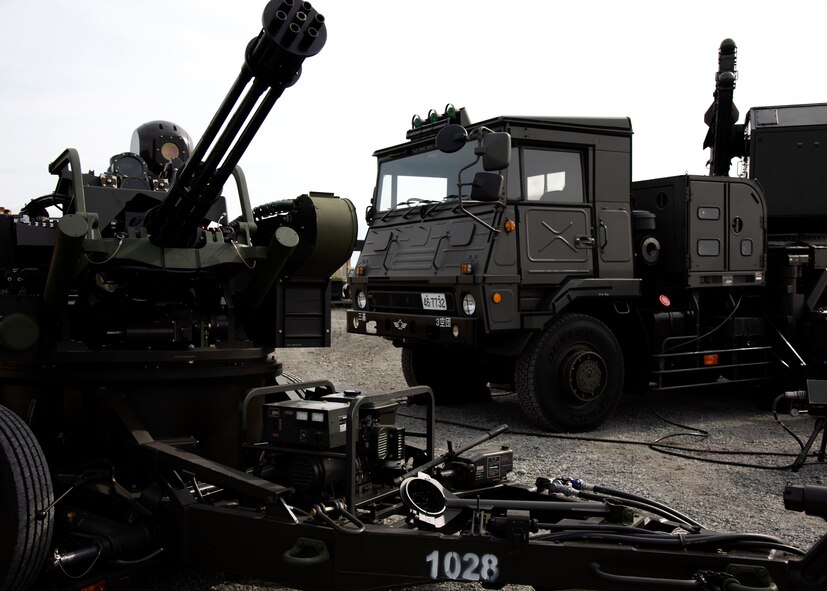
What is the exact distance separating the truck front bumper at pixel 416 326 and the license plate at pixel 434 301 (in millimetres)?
89

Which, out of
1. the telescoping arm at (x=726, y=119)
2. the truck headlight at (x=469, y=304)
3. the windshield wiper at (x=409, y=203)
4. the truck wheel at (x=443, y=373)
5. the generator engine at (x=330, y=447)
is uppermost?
the telescoping arm at (x=726, y=119)

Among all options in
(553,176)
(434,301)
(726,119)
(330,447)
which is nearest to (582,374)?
(434,301)

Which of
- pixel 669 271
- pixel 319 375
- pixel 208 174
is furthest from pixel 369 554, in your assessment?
pixel 319 375

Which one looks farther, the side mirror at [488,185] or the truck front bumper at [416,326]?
the truck front bumper at [416,326]

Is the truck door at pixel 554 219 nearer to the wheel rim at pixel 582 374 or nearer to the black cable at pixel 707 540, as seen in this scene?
the wheel rim at pixel 582 374

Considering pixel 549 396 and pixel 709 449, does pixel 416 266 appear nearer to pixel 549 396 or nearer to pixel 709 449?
pixel 549 396

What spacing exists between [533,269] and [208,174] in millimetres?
4114

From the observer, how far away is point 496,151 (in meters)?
6.64

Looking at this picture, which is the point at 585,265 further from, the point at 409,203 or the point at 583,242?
the point at 409,203

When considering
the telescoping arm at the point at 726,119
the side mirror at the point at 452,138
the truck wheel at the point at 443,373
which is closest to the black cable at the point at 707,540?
the side mirror at the point at 452,138

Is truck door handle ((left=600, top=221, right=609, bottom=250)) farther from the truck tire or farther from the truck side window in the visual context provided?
the truck tire

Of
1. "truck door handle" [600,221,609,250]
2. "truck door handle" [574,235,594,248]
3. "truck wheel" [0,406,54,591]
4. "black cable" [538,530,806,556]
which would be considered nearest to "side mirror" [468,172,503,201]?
"truck door handle" [574,235,594,248]

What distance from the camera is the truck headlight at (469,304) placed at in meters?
7.04

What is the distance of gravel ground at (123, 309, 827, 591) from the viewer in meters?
4.66
